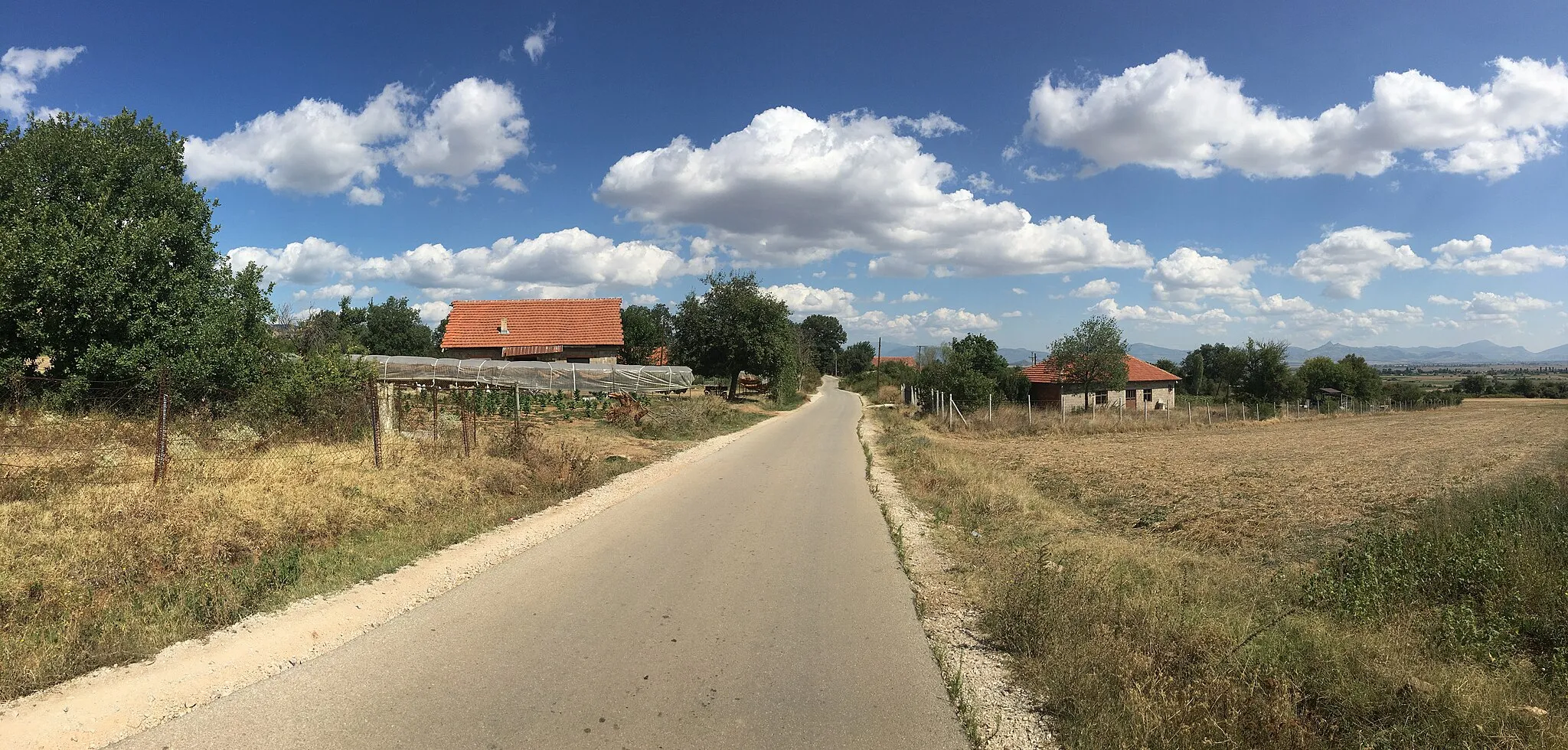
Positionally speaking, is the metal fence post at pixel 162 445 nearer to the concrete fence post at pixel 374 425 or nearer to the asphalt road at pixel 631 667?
the concrete fence post at pixel 374 425

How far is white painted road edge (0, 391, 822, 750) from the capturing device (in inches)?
162

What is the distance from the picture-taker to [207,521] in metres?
7.65

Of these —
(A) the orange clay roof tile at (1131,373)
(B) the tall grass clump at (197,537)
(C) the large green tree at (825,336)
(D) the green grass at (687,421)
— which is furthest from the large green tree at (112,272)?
(C) the large green tree at (825,336)

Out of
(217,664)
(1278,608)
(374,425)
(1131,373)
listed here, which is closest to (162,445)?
(374,425)

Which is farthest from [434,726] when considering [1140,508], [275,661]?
[1140,508]

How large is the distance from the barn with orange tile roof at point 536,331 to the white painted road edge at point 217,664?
42.5 m

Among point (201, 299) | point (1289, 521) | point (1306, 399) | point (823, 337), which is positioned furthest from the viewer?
point (823, 337)

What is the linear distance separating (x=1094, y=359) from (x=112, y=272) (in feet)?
159

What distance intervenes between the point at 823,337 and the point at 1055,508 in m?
125

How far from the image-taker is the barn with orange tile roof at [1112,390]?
51562mm

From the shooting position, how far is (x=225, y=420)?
43.4ft

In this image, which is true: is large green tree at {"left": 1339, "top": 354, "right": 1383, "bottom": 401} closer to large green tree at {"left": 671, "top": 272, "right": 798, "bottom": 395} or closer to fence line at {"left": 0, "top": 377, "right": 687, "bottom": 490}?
large green tree at {"left": 671, "top": 272, "right": 798, "bottom": 395}

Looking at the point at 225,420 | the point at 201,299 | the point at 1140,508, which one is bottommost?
the point at 1140,508

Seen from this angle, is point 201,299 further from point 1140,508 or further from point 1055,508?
A: point 1140,508
